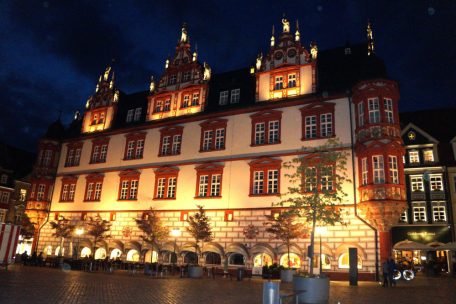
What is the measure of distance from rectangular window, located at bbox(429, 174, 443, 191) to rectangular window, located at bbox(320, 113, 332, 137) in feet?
75.9

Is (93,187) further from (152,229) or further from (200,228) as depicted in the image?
(200,228)

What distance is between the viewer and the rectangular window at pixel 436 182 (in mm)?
44938

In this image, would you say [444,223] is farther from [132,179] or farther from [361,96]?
[132,179]

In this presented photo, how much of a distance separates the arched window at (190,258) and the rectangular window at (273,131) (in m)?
11.4

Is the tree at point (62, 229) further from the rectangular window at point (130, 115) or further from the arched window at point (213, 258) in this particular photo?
the arched window at point (213, 258)

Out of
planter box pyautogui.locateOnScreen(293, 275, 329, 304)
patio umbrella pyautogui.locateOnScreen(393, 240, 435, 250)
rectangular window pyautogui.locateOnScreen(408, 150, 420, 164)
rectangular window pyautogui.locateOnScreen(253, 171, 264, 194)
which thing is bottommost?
planter box pyautogui.locateOnScreen(293, 275, 329, 304)

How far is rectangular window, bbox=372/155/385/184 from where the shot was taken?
25.9 metres

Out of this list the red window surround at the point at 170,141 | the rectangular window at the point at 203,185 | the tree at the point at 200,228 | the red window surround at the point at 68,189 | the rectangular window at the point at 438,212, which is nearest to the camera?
the tree at the point at 200,228

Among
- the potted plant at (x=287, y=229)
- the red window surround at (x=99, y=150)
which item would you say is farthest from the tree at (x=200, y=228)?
the red window surround at (x=99, y=150)

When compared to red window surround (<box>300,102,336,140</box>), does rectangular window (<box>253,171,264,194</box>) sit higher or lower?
lower

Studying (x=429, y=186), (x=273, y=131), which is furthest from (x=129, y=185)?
(x=429, y=186)

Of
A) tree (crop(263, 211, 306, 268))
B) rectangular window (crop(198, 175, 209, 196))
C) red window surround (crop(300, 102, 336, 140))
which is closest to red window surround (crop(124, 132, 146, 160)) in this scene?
rectangular window (crop(198, 175, 209, 196))

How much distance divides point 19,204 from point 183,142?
121 feet

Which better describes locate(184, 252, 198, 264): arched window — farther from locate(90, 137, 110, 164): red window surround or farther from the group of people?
the group of people
